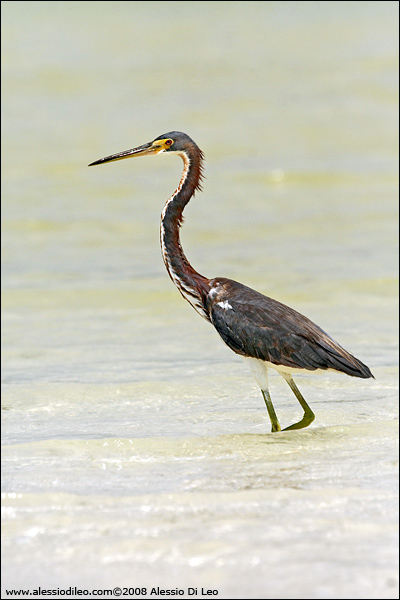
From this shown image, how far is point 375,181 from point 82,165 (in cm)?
537

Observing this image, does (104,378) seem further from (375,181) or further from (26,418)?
(375,181)

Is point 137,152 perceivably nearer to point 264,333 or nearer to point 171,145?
point 171,145

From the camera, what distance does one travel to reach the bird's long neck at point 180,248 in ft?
23.4

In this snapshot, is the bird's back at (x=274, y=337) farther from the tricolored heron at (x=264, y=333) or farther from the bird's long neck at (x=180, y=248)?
the bird's long neck at (x=180, y=248)

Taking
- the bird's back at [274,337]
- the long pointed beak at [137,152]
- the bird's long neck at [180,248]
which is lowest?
the bird's back at [274,337]

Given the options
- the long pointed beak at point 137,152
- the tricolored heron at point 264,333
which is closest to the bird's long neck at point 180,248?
the tricolored heron at point 264,333

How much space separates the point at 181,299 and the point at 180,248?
470 centimetres

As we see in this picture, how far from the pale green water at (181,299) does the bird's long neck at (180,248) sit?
909 mm

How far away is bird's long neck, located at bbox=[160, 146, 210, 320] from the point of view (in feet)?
23.4

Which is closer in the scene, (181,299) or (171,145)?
(171,145)

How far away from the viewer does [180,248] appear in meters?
7.25

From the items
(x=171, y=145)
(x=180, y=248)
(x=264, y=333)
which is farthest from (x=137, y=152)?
(x=264, y=333)

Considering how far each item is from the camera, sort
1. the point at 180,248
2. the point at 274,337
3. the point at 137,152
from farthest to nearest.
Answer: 1. the point at 137,152
2. the point at 180,248
3. the point at 274,337

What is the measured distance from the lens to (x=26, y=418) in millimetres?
7316
